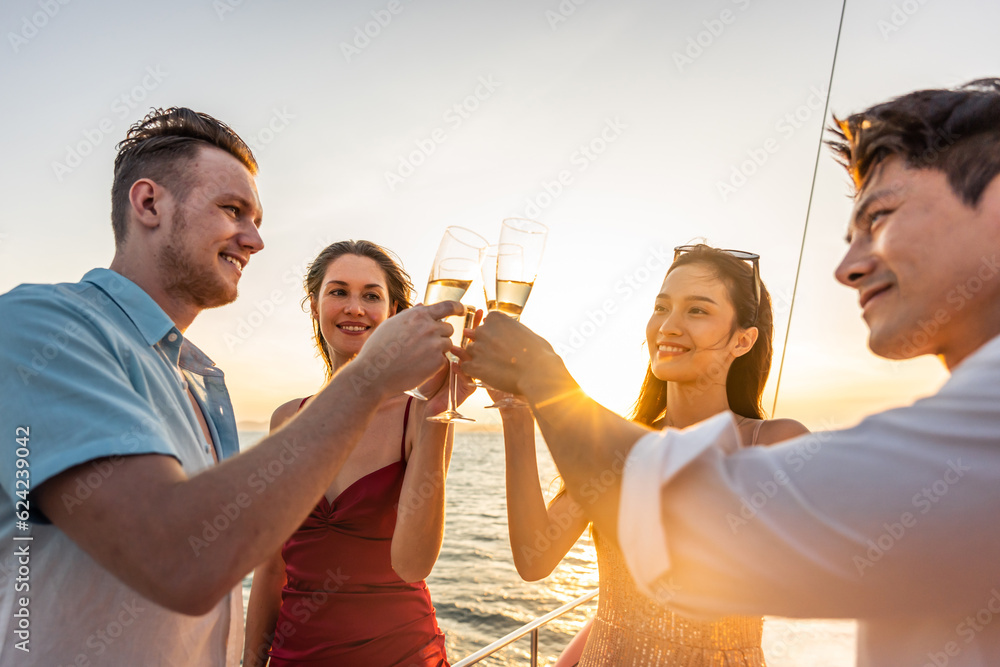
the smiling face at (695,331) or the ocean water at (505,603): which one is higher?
the smiling face at (695,331)

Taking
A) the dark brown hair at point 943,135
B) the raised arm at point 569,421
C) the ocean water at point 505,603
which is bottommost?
the ocean water at point 505,603

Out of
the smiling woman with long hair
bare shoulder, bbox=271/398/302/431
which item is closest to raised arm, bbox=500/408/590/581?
the smiling woman with long hair

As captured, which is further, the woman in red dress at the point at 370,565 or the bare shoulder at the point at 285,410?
the bare shoulder at the point at 285,410

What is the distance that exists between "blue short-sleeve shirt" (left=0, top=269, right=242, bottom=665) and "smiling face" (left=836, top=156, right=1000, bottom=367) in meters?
1.30

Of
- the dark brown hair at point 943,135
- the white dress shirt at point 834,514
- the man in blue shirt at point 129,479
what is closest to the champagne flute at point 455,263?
the man in blue shirt at point 129,479

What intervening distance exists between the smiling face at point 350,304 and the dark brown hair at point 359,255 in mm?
60

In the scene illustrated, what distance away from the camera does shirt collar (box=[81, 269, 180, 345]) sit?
4.67 feet

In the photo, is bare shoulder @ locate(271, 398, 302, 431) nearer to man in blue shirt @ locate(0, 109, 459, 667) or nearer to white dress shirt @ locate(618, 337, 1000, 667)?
man in blue shirt @ locate(0, 109, 459, 667)

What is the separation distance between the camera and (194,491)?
101 centimetres

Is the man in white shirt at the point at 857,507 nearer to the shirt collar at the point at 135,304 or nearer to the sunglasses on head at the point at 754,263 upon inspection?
the shirt collar at the point at 135,304

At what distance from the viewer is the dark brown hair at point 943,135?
988 mm

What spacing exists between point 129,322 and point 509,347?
91 cm

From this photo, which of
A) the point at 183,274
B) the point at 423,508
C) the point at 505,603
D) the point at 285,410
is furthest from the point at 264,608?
the point at 505,603

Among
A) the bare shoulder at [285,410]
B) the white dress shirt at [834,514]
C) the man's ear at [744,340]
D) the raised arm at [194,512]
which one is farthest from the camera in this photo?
the bare shoulder at [285,410]
